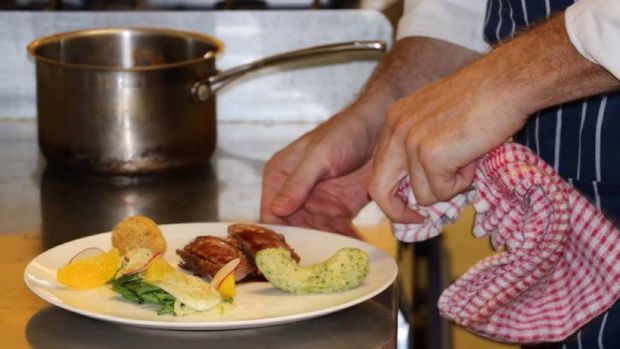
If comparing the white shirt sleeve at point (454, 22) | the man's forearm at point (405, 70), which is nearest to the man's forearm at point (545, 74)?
the man's forearm at point (405, 70)

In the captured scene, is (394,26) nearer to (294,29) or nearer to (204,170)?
(294,29)

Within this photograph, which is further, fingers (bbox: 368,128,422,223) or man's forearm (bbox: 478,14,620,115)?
fingers (bbox: 368,128,422,223)

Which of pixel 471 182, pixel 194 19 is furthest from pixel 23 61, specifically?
pixel 471 182

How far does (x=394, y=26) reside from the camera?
2.06m

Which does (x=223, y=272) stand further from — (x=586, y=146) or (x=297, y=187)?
(x=586, y=146)

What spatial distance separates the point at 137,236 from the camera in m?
1.18

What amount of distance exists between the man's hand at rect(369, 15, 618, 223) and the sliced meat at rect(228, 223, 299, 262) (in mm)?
126

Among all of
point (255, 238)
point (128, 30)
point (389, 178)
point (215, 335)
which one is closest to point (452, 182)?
point (389, 178)

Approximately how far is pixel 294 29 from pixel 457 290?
0.85 m

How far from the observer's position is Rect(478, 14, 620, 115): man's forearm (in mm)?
1137

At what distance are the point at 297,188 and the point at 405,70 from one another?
254mm

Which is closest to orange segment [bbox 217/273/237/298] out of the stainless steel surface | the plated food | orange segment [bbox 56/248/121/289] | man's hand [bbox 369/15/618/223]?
the plated food

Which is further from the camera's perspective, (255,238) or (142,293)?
(255,238)

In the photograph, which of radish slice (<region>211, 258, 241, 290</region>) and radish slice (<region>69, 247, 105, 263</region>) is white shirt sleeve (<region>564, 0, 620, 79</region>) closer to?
radish slice (<region>211, 258, 241, 290</region>)
